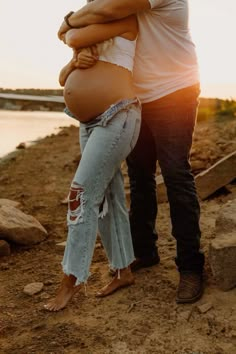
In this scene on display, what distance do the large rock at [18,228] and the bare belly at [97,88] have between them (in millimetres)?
1709

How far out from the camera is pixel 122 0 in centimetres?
267

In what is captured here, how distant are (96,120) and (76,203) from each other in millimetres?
420

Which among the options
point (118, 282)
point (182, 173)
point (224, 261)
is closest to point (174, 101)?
point (182, 173)

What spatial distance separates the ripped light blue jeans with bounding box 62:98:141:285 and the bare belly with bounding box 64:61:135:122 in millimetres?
45

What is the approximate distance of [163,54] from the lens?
288cm

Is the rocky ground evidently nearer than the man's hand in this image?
Yes

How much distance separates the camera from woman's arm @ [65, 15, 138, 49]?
107 inches

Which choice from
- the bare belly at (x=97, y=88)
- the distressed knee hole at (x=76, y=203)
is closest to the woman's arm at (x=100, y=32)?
the bare belly at (x=97, y=88)

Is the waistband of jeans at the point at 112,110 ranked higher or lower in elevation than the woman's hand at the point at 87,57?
lower

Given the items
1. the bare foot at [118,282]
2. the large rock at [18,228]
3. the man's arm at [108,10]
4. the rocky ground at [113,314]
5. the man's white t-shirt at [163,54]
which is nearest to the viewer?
the rocky ground at [113,314]

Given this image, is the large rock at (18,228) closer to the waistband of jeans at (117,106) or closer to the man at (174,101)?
the man at (174,101)

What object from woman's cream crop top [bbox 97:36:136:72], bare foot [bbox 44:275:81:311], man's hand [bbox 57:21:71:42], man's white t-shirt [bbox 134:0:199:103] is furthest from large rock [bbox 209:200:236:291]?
man's hand [bbox 57:21:71:42]

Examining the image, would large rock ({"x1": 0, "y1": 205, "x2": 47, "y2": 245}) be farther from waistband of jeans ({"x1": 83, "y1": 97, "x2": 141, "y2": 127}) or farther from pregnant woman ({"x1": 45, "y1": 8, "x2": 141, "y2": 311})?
waistband of jeans ({"x1": 83, "y1": 97, "x2": 141, "y2": 127})

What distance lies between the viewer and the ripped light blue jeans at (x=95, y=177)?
2.73 meters
